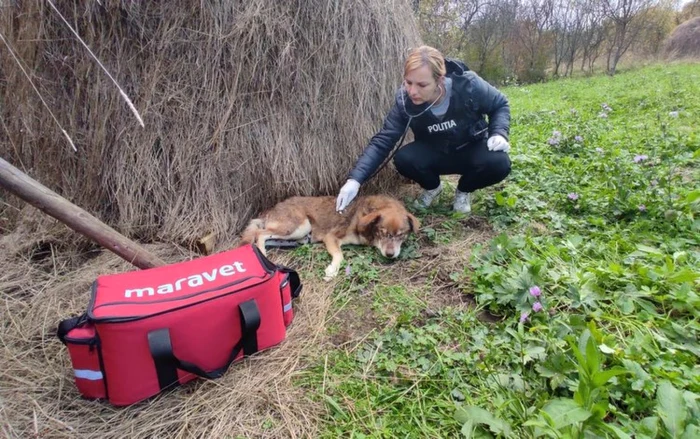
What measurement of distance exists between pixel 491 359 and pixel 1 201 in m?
4.56

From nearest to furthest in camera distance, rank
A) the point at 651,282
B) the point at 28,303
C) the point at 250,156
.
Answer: the point at 651,282 → the point at 28,303 → the point at 250,156

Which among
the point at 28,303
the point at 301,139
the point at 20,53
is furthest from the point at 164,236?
the point at 20,53

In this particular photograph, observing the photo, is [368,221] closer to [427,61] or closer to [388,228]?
[388,228]

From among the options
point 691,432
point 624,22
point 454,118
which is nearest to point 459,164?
point 454,118

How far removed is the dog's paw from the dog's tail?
0.76 metres

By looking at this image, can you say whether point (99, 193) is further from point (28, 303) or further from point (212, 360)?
point (212, 360)

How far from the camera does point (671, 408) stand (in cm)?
151

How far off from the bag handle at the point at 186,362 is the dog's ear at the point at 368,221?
61.7 inches

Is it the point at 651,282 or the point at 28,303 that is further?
the point at 28,303

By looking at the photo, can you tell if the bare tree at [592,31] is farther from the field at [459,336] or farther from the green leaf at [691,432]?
the green leaf at [691,432]

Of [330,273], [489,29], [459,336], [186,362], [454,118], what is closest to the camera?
[186,362]

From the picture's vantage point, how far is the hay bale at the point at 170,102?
3.50 m

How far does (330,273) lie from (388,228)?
0.63 m

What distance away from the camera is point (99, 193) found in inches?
143
